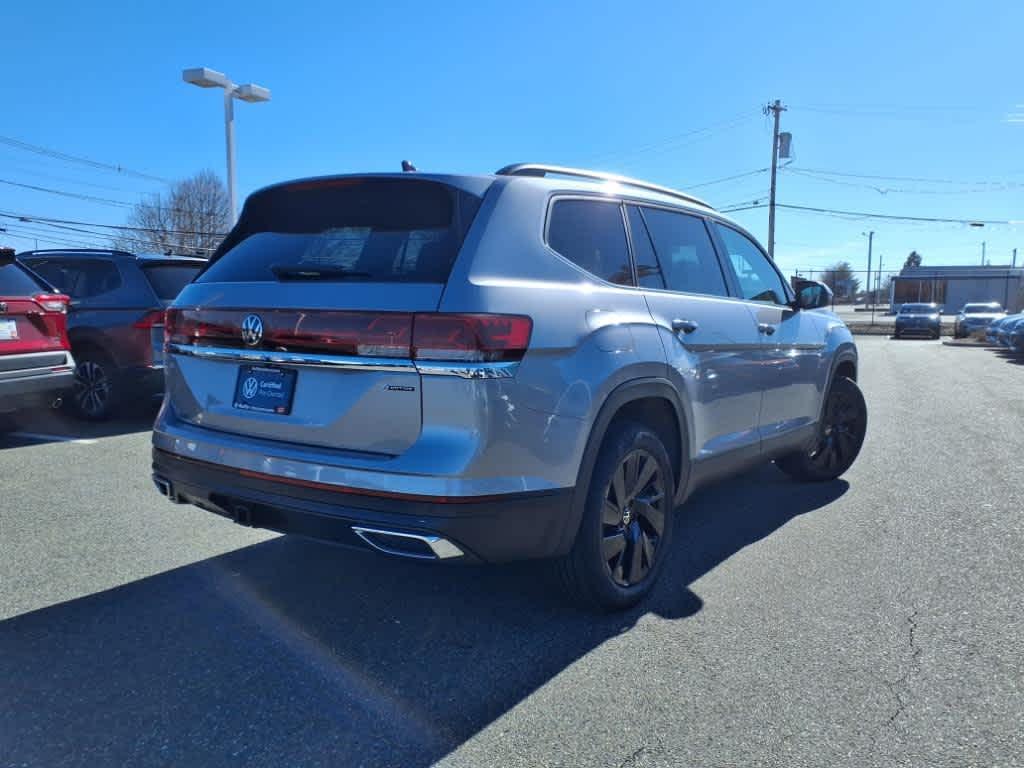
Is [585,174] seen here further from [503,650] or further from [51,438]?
[51,438]

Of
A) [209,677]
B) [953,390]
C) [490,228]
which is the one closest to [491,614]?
[209,677]

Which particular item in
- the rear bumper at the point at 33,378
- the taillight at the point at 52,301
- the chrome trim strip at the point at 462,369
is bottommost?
the rear bumper at the point at 33,378

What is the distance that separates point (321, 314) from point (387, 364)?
13.7 inches

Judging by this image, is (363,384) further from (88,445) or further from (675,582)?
(88,445)

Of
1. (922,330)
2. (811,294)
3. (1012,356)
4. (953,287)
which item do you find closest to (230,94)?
(811,294)

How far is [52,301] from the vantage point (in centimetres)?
654

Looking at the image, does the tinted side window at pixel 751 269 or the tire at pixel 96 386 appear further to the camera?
the tire at pixel 96 386

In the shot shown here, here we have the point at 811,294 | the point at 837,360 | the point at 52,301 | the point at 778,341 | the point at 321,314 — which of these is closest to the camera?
the point at 321,314

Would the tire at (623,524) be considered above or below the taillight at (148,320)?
below

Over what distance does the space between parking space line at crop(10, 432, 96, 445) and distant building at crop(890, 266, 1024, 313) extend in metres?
59.4

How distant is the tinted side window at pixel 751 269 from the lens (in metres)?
4.59

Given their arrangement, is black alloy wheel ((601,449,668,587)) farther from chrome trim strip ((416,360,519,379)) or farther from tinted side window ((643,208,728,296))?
tinted side window ((643,208,728,296))

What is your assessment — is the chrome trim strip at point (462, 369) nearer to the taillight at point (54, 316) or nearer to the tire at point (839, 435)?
the tire at point (839, 435)

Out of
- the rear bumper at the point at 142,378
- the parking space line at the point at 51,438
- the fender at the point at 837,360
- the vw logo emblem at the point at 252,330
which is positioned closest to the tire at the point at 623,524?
the vw logo emblem at the point at 252,330
